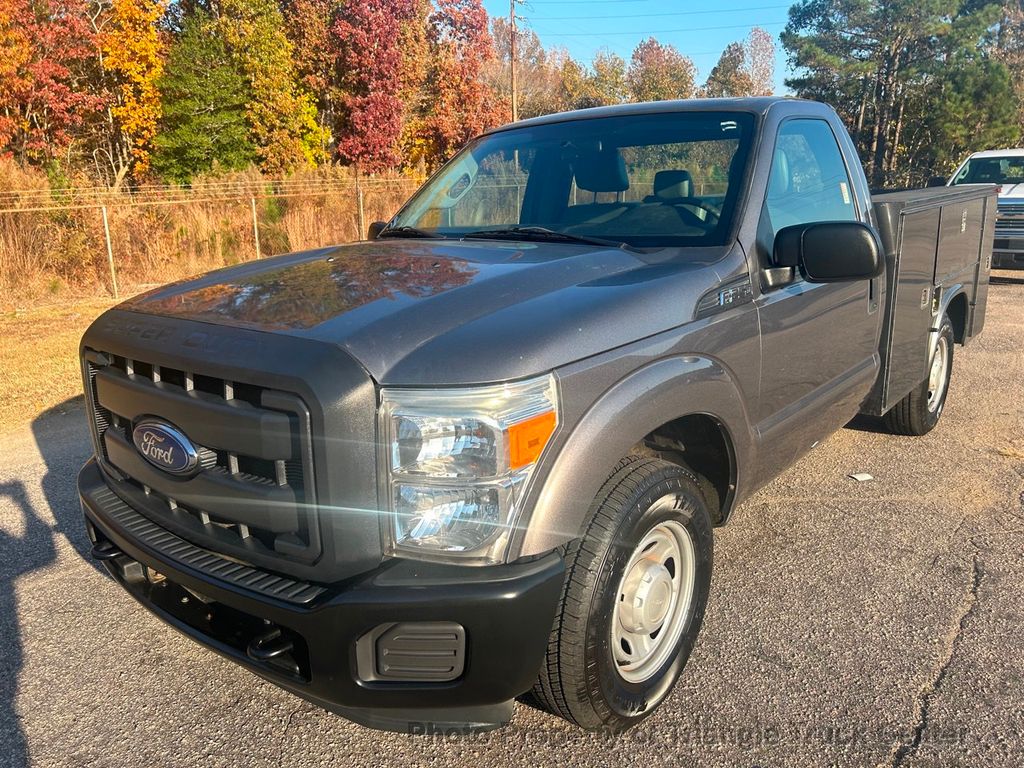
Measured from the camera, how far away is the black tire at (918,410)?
504cm

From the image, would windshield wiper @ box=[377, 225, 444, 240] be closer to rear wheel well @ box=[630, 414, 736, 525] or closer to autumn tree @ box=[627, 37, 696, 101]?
rear wheel well @ box=[630, 414, 736, 525]

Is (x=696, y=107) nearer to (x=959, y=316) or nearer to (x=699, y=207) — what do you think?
(x=699, y=207)

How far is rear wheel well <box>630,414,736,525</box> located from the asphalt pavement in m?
0.55

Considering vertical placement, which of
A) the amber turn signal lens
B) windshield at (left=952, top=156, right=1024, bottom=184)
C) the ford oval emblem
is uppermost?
windshield at (left=952, top=156, right=1024, bottom=184)

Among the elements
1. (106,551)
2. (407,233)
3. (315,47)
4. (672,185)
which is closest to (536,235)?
(672,185)

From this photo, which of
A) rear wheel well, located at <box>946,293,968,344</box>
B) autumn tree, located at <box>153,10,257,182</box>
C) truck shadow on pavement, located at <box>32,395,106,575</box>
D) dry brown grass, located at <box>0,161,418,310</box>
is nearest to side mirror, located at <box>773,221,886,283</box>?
rear wheel well, located at <box>946,293,968,344</box>

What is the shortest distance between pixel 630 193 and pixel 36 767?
2.96 metres

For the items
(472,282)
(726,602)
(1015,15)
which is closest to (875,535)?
(726,602)

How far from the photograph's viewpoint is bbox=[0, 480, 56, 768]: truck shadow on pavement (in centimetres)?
252

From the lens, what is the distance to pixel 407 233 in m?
3.68

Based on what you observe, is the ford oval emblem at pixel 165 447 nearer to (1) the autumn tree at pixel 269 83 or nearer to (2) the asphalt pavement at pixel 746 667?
(2) the asphalt pavement at pixel 746 667

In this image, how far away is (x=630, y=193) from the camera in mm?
3400

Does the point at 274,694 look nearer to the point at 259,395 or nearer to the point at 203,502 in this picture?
the point at 203,502

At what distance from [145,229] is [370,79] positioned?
1429 cm
